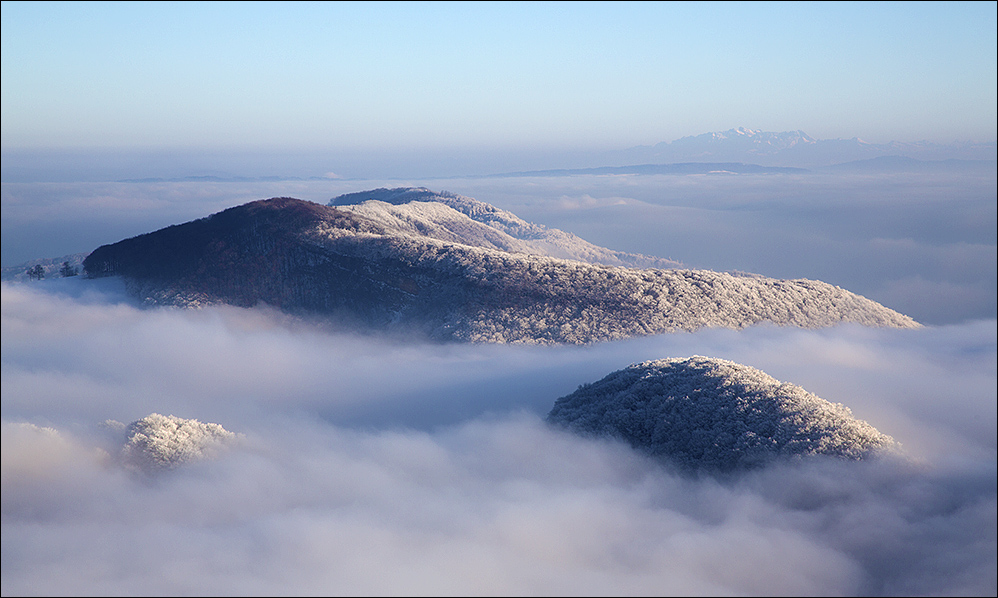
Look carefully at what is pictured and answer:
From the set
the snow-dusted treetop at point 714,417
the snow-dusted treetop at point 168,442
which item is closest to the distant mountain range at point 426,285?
the snow-dusted treetop at point 714,417

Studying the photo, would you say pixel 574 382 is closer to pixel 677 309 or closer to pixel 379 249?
pixel 677 309

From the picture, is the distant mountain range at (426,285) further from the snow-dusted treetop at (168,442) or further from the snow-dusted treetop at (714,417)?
the snow-dusted treetop at (168,442)

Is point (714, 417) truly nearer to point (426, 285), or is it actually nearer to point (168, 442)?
point (168, 442)

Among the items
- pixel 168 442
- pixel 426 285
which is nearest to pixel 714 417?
pixel 168 442

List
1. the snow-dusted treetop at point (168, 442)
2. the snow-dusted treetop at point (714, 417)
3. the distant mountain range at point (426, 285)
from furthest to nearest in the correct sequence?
1. the distant mountain range at point (426, 285)
2. the snow-dusted treetop at point (168, 442)
3. the snow-dusted treetop at point (714, 417)

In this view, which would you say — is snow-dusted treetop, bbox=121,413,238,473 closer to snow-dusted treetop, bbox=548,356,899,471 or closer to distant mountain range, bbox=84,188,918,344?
snow-dusted treetop, bbox=548,356,899,471

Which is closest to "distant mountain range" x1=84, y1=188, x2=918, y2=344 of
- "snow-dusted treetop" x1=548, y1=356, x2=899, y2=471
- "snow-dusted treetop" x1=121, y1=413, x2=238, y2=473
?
"snow-dusted treetop" x1=548, y1=356, x2=899, y2=471

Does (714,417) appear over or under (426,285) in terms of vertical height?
under
